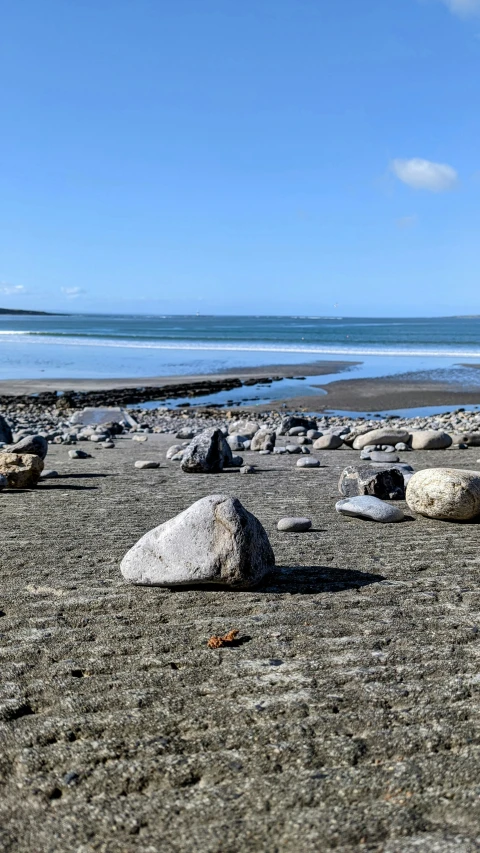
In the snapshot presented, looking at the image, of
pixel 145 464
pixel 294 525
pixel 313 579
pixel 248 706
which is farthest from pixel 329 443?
pixel 248 706

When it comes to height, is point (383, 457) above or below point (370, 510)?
below

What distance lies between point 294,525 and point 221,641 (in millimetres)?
2093

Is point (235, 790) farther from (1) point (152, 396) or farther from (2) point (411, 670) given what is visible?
(1) point (152, 396)

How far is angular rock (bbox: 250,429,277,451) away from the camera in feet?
33.0

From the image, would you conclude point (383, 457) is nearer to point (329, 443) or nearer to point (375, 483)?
point (329, 443)

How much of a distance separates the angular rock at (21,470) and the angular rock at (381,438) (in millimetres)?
4685

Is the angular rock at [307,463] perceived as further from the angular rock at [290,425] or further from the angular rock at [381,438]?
the angular rock at [290,425]

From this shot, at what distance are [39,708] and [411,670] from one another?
4.60 ft

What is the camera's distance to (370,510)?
5.42m

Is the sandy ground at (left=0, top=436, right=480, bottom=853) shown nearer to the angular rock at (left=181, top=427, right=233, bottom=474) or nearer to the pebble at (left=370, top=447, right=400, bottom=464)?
the angular rock at (left=181, top=427, right=233, bottom=474)

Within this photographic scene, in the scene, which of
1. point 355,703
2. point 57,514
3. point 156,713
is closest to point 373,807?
point 355,703

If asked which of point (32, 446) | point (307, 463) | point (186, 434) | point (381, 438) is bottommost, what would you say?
point (186, 434)

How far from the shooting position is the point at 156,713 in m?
2.59

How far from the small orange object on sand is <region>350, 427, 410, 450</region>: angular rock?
708cm
